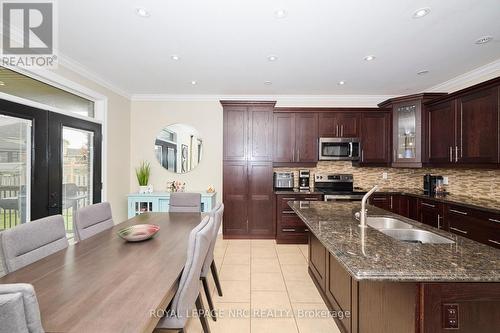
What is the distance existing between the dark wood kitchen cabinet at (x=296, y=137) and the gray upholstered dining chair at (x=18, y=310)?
3.74 meters

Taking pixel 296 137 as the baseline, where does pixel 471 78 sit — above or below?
above

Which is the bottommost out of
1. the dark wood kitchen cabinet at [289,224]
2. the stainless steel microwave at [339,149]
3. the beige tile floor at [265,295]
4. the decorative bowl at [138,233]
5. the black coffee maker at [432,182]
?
the beige tile floor at [265,295]

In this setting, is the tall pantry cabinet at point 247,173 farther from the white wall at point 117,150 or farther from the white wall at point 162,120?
the white wall at point 117,150

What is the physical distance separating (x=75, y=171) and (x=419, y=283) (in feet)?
13.1

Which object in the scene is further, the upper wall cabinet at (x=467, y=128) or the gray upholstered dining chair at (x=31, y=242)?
the upper wall cabinet at (x=467, y=128)

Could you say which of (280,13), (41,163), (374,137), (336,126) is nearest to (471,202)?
(374,137)

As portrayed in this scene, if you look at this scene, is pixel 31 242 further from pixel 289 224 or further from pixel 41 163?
pixel 289 224

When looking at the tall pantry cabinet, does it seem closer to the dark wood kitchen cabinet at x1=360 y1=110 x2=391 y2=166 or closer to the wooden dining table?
the dark wood kitchen cabinet at x1=360 y1=110 x2=391 y2=166

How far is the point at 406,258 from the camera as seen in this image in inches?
47.4

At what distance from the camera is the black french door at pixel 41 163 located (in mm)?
2307

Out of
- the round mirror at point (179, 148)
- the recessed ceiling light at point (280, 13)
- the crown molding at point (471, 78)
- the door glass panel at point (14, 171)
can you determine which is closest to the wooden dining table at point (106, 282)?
the door glass panel at point (14, 171)

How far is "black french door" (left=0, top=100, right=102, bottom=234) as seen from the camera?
231 cm

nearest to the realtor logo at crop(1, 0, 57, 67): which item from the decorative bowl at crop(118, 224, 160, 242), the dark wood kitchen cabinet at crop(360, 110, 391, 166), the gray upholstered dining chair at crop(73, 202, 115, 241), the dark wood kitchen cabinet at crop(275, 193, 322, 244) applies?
the gray upholstered dining chair at crop(73, 202, 115, 241)

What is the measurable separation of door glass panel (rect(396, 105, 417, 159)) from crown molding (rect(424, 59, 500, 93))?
55 cm
